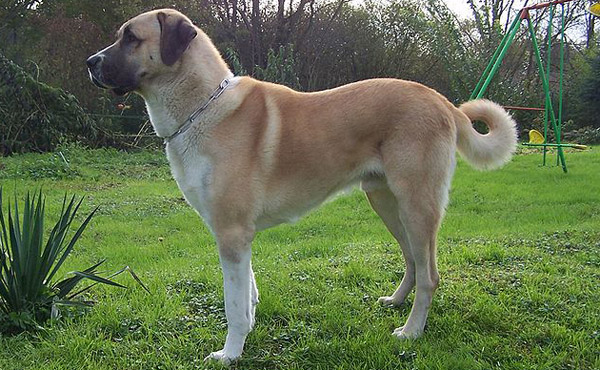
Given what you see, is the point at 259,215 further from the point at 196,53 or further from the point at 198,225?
the point at 198,225

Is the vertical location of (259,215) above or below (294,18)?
below

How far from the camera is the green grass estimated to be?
272cm

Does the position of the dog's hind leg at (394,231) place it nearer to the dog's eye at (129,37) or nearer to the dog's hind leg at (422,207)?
the dog's hind leg at (422,207)

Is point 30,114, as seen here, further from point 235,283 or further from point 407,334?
point 407,334

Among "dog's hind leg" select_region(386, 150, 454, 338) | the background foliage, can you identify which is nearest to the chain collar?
"dog's hind leg" select_region(386, 150, 454, 338)

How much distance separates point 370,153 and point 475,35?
17.3 meters

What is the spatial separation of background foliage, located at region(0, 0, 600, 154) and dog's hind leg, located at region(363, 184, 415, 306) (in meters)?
11.4

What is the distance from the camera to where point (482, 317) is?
3.09m

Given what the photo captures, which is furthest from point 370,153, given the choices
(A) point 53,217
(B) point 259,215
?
(A) point 53,217

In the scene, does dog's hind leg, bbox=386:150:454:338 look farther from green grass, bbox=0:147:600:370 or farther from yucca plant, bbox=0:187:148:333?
yucca plant, bbox=0:187:148:333

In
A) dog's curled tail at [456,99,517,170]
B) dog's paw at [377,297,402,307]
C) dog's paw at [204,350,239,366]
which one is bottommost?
dog's paw at [377,297,402,307]

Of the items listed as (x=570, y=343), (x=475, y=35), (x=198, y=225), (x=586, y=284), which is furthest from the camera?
(x=475, y=35)

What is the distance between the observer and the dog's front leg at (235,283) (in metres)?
2.71

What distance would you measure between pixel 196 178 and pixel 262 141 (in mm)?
416
